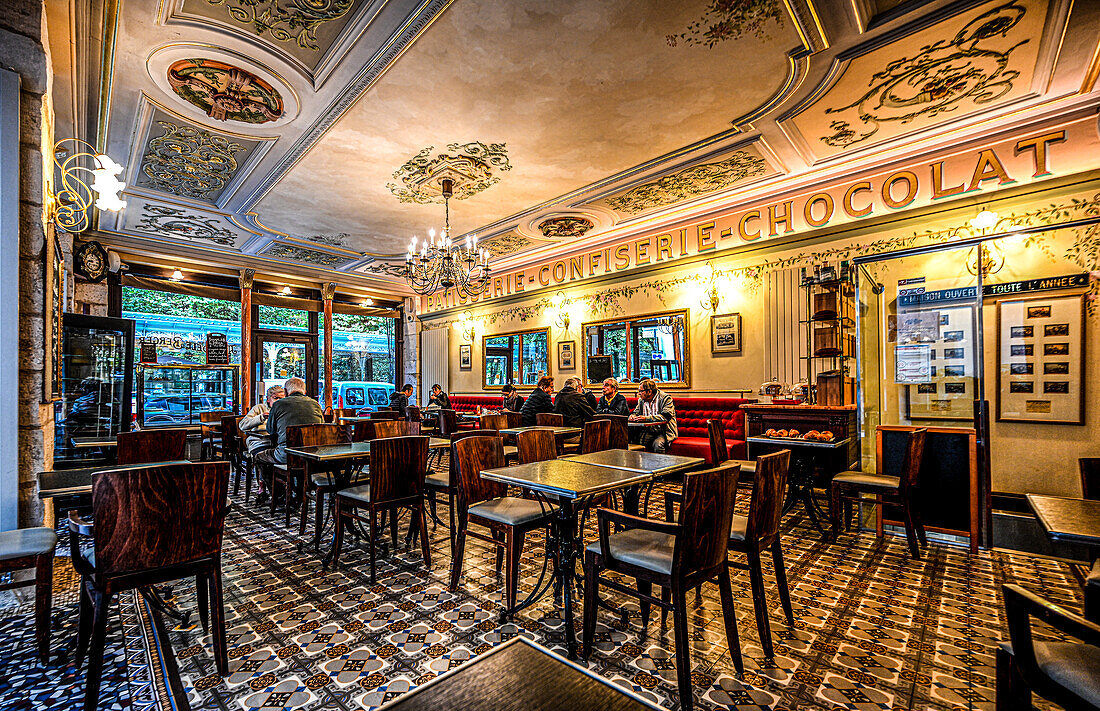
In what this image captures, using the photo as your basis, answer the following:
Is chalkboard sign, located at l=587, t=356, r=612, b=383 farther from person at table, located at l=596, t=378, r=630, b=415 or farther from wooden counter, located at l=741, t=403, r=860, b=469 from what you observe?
wooden counter, located at l=741, t=403, r=860, b=469

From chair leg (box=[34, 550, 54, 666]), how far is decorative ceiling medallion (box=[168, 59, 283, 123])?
12.2 feet

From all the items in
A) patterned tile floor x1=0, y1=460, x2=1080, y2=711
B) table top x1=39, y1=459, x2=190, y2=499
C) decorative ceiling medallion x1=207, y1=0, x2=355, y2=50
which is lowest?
patterned tile floor x1=0, y1=460, x2=1080, y2=711

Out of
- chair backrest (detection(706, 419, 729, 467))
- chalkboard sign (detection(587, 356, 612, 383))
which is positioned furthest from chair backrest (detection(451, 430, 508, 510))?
chalkboard sign (detection(587, 356, 612, 383))

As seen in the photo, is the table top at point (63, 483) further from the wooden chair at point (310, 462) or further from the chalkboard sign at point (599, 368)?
the chalkboard sign at point (599, 368)

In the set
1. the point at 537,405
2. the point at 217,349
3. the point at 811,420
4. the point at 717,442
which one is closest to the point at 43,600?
the point at 717,442

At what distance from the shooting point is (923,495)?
4.20 m

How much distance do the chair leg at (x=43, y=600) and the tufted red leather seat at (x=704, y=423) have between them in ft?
19.2

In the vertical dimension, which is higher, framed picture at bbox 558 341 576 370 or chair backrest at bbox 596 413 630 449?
framed picture at bbox 558 341 576 370

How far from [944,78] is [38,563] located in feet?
22.7

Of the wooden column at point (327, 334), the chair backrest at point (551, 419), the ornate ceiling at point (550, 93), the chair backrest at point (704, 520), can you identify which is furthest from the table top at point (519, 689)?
the wooden column at point (327, 334)

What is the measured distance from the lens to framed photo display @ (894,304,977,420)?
4.24m

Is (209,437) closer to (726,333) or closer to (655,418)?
(655,418)

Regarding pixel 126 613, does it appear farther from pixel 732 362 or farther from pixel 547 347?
pixel 547 347

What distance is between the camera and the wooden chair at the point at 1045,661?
1.25 meters
